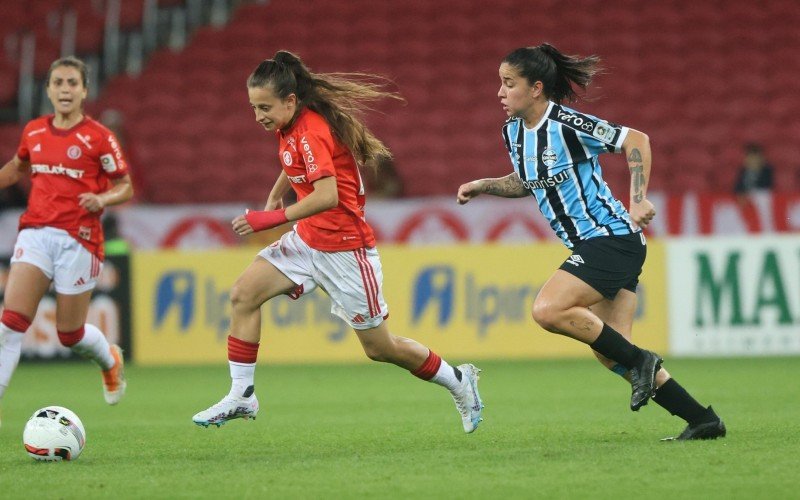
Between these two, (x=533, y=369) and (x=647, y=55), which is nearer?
(x=533, y=369)

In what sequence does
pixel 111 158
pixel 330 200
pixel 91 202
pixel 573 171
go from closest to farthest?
1. pixel 330 200
2. pixel 573 171
3. pixel 91 202
4. pixel 111 158

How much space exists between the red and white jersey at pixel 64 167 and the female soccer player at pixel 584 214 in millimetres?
2555

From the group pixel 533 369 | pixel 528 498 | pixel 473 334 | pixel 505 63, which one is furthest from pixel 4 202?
pixel 528 498

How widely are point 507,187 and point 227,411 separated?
6.02ft

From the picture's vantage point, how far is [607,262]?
6.36 m

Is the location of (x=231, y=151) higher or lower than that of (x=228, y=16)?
lower

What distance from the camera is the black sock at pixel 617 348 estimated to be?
618 centimetres

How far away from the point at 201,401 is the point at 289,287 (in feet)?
10.1

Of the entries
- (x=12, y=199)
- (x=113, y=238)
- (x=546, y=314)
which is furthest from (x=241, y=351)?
(x=12, y=199)

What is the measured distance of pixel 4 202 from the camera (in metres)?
15.4

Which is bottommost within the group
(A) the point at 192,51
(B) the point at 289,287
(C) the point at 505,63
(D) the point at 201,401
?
(D) the point at 201,401

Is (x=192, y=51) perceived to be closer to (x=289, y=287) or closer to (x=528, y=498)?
(x=289, y=287)

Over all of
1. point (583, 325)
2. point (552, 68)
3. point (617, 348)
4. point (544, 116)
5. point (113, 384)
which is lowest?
point (113, 384)

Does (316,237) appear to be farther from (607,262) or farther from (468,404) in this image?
(607,262)
